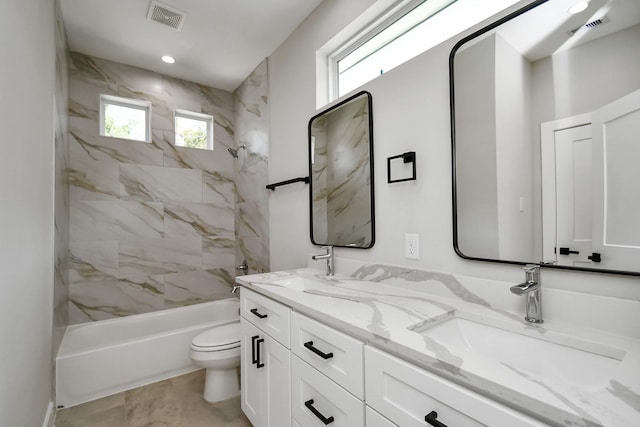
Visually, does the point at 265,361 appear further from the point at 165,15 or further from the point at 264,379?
the point at 165,15

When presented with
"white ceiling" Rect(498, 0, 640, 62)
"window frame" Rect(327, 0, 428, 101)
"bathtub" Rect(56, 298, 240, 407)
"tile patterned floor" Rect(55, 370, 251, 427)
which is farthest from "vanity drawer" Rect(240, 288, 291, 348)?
"window frame" Rect(327, 0, 428, 101)

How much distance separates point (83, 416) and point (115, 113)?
2.46 metres

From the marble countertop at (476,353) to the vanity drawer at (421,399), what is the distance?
0.06ft

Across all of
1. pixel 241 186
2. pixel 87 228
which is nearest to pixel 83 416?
pixel 87 228

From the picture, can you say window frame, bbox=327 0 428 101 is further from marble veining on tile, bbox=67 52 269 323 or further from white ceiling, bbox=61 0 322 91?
marble veining on tile, bbox=67 52 269 323

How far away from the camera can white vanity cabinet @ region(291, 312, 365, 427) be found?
890 millimetres

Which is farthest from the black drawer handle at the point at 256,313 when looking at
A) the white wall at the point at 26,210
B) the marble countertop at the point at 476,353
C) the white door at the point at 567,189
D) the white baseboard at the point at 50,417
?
the white baseboard at the point at 50,417

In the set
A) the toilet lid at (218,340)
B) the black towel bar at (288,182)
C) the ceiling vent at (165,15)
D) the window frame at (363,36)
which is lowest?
the toilet lid at (218,340)

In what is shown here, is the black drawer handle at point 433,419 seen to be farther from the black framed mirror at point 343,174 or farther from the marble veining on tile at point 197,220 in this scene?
the marble veining on tile at point 197,220

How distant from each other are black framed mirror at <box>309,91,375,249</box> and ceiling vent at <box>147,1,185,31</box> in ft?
3.98

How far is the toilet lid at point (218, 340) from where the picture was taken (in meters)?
2.00

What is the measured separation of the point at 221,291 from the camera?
125 inches

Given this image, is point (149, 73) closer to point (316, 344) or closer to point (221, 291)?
point (221, 291)

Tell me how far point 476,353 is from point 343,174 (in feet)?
3.94
